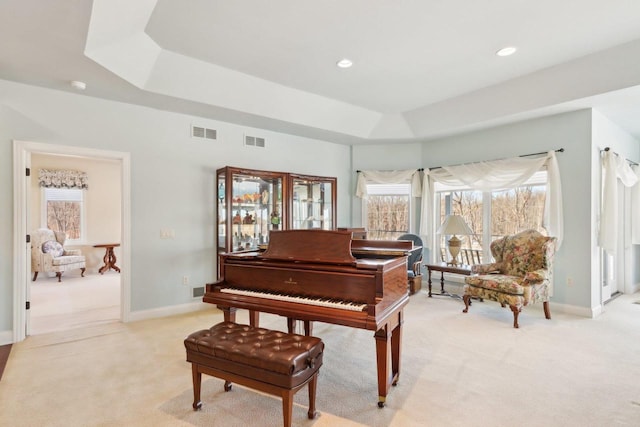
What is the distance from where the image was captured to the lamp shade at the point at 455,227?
15.6ft

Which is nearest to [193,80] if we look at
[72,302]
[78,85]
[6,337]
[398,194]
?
[78,85]

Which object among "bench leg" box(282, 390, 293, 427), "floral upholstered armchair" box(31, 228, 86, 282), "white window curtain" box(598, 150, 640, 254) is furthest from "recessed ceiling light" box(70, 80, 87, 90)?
"white window curtain" box(598, 150, 640, 254)

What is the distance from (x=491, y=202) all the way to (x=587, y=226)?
1279 mm

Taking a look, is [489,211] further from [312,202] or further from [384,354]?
[384,354]

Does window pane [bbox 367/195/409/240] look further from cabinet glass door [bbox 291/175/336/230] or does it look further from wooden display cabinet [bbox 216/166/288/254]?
wooden display cabinet [bbox 216/166/288/254]

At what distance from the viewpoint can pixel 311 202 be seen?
5477 mm

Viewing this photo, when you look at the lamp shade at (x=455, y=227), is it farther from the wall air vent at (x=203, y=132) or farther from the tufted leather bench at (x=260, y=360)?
the wall air vent at (x=203, y=132)

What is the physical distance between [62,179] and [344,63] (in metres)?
6.69

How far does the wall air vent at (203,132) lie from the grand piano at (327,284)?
2.46 metres

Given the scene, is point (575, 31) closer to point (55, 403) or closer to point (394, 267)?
point (394, 267)

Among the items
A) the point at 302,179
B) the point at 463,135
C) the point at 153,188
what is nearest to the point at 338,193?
the point at 302,179

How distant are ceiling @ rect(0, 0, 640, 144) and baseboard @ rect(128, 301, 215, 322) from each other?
2.51 metres

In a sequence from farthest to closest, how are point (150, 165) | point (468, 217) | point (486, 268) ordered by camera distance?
1. point (468, 217)
2. point (486, 268)
3. point (150, 165)

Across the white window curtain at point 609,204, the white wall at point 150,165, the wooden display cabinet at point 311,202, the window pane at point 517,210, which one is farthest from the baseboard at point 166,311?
the white window curtain at point 609,204
